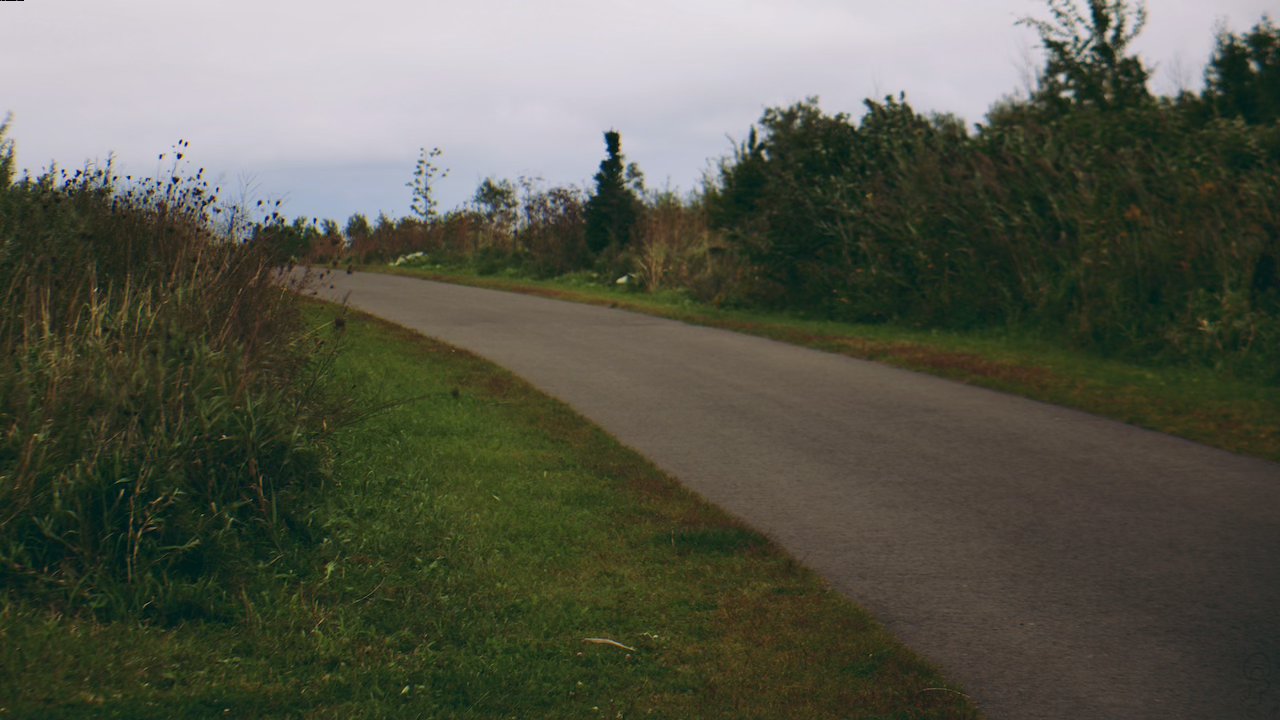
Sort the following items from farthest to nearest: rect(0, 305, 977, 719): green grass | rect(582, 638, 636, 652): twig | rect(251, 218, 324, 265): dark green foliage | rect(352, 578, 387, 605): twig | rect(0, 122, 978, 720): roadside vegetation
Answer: rect(251, 218, 324, 265): dark green foliage < rect(352, 578, 387, 605): twig < rect(582, 638, 636, 652): twig < rect(0, 122, 978, 720): roadside vegetation < rect(0, 305, 977, 719): green grass

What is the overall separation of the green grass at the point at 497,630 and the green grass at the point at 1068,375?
201 inches

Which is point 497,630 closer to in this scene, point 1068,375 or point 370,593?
point 370,593

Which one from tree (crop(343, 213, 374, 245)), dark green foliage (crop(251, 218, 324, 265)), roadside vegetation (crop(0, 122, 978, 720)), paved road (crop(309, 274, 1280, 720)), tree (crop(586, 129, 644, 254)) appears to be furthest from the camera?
tree (crop(343, 213, 374, 245))

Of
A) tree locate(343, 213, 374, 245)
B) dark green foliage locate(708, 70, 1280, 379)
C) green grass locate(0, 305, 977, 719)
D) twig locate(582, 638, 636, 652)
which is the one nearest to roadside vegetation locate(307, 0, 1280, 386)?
dark green foliage locate(708, 70, 1280, 379)

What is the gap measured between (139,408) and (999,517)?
5.32 metres

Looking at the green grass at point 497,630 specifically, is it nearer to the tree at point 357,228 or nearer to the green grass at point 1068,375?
the green grass at point 1068,375

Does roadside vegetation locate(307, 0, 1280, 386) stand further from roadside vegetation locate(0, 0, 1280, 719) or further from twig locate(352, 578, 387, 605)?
twig locate(352, 578, 387, 605)

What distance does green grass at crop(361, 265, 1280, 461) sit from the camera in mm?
9602

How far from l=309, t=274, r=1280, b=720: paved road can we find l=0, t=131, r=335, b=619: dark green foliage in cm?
302

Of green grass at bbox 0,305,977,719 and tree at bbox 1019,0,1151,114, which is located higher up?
tree at bbox 1019,0,1151,114

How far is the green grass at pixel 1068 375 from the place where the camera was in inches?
378

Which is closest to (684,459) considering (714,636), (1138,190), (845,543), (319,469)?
(845,543)

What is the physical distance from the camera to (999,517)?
6.91 metres

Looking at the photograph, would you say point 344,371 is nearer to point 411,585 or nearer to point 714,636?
point 411,585
